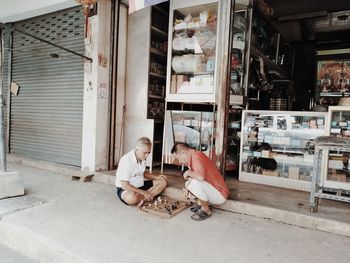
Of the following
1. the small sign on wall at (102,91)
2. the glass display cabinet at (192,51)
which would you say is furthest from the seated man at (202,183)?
the small sign on wall at (102,91)

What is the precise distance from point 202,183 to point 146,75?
275 cm

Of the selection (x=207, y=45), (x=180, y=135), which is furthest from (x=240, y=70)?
(x=180, y=135)

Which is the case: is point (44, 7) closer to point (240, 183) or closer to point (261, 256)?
point (240, 183)

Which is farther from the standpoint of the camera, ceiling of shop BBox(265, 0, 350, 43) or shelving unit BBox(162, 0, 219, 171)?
ceiling of shop BBox(265, 0, 350, 43)

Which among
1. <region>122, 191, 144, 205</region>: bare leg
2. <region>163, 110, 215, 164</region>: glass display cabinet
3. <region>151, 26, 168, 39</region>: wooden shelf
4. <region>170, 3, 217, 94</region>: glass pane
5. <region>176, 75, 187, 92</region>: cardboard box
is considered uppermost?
<region>151, 26, 168, 39</region>: wooden shelf

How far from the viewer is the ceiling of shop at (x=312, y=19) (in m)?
6.02

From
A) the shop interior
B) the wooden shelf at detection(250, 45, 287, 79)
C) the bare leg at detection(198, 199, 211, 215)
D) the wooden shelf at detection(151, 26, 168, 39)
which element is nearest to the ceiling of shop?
the shop interior

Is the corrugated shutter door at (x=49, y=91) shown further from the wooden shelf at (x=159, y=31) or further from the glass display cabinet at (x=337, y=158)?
Answer: the glass display cabinet at (x=337, y=158)

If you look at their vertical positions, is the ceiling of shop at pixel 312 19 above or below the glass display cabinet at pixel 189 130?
above

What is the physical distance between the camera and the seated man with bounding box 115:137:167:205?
3.96 metres

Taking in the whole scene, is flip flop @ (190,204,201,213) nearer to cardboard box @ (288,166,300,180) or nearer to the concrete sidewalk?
the concrete sidewalk

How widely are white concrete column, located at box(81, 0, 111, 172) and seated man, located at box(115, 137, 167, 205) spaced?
1559mm

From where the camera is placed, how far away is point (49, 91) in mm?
6438

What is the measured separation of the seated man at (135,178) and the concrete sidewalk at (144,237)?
0.18 metres
